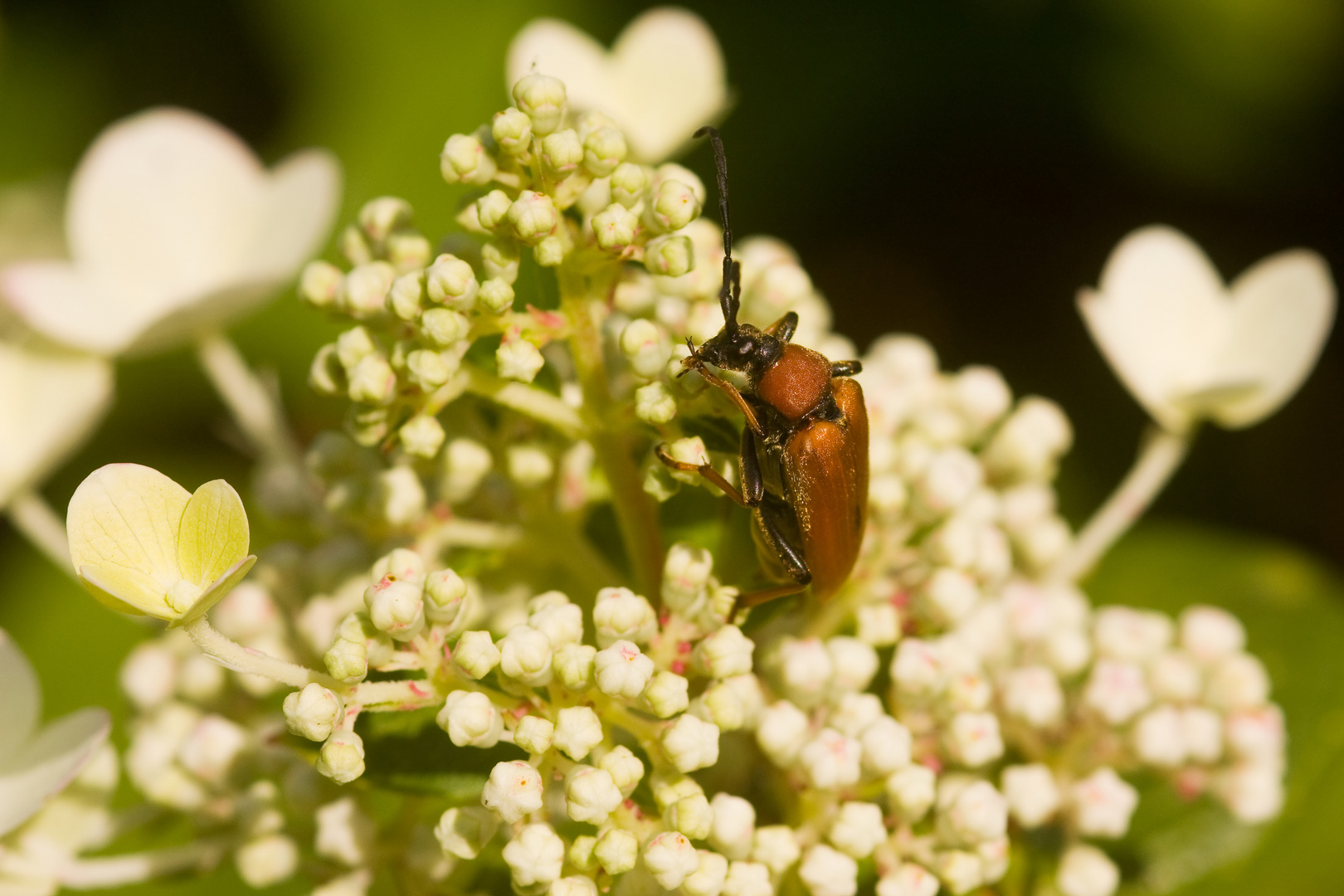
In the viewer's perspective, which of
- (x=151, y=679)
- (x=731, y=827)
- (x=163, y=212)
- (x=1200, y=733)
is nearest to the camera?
(x=731, y=827)

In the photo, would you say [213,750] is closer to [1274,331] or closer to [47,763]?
[47,763]

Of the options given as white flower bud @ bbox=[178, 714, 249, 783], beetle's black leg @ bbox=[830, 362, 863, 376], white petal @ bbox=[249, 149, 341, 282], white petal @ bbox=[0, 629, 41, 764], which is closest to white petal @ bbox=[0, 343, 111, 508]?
white petal @ bbox=[249, 149, 341, 282]

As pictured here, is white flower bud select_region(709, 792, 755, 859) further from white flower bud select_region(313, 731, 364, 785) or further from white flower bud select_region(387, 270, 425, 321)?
white flower bud select_region(387, 270, 425, 321)

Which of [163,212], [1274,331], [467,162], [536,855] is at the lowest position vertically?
[163,212]

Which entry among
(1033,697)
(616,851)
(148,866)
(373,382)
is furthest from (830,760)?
(148,866)

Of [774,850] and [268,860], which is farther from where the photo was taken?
[268,860]

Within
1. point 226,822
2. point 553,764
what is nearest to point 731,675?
point 553,764

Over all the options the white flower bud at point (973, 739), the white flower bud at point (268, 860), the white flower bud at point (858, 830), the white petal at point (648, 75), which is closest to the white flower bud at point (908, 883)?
the white flower bud at point (858, 830)

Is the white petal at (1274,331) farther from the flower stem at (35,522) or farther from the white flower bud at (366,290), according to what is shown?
the flower stem at (35,522)
